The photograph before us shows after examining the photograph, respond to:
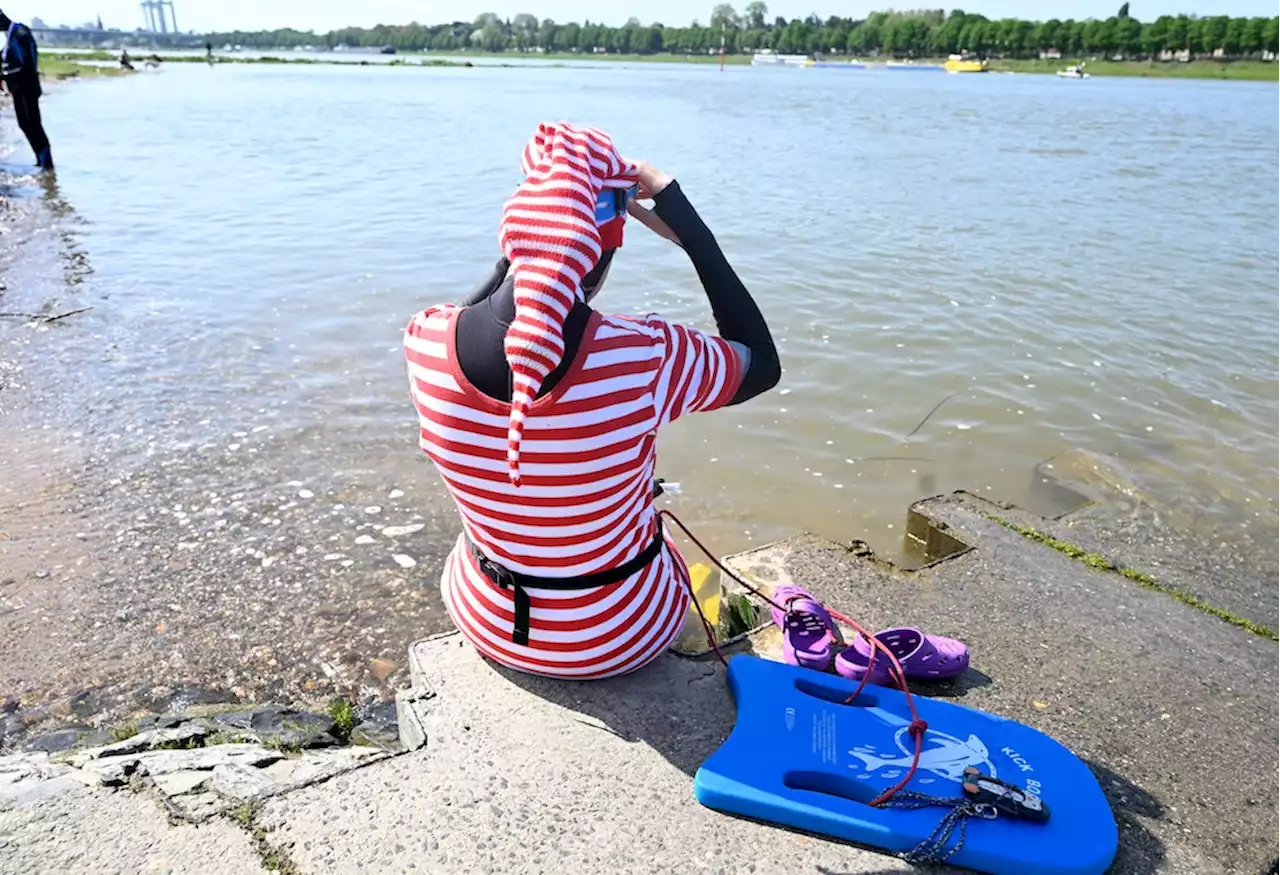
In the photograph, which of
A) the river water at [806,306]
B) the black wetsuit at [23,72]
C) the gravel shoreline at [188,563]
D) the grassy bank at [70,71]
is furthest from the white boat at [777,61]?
the gravel shoreline at [188,563]

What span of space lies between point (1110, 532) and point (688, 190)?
11868 millimetres

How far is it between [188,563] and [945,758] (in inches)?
145

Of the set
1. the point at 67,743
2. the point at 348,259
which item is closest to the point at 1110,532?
the point at 67,743

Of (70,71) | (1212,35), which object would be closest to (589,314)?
(70,71)

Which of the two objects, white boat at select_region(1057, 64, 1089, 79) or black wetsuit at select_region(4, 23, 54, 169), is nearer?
black wetsuit at select_region(4, 23, 54, 169)

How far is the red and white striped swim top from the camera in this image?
232cm

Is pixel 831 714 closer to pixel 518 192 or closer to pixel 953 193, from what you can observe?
pixel 518 192

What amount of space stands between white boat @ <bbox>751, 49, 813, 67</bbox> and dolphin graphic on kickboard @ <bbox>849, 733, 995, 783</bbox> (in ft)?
407

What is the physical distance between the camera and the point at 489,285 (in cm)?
243

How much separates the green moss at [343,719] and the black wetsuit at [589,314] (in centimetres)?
167

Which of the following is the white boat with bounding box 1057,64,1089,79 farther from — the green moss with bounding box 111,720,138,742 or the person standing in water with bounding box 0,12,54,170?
the green moss with bounding box 111,720,138,742

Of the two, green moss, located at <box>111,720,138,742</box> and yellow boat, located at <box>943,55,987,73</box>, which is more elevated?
green moss, located at <box>111,720,138,742</box>

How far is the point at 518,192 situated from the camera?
226 centimetres

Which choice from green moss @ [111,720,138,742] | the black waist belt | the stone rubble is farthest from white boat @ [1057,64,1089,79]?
green moss @ [111,720,138,742]
